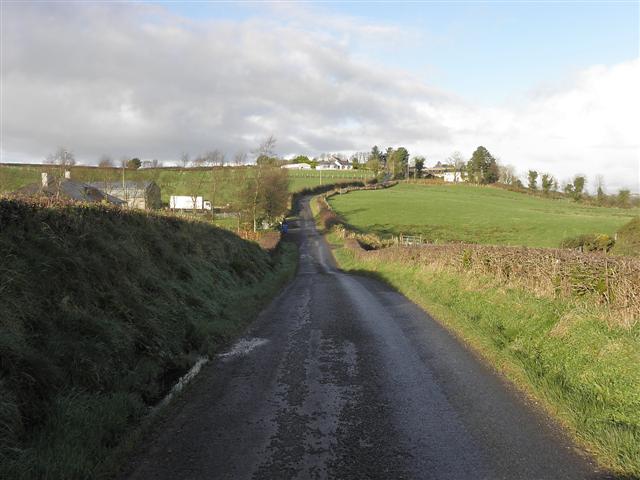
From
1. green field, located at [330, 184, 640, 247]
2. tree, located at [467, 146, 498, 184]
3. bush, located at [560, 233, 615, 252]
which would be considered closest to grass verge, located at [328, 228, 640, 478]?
bush, located at [560, 233, 615, 252]

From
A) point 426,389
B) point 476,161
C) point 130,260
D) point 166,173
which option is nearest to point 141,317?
point 130,260

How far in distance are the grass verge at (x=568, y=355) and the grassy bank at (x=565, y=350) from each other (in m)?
0.01

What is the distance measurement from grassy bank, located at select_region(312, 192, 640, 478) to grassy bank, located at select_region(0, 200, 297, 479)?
5627mm

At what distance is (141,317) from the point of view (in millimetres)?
9258

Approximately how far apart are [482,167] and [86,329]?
501ft

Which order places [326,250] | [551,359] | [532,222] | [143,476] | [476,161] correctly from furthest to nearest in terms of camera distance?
[476,161] → [532,222] → [326,250] → [551,359] → [143,476]

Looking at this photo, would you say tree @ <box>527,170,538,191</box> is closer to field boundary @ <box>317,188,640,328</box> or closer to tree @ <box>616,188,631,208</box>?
tree @ <box>616,188,631,208</box>

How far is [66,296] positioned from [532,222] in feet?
233

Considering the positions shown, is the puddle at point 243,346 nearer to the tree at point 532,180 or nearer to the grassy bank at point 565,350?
the grassy bank at point 565,350

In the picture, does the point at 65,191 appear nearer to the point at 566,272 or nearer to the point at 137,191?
the point at 137,191

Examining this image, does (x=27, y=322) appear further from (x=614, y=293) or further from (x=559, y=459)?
(x=614, y=293)

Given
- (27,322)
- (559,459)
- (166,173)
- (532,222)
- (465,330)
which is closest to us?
(559,459)

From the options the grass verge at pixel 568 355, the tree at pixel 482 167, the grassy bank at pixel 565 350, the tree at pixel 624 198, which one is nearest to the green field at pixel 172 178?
the tree at pixel 482 167

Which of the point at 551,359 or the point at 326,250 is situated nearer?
the point at 551,359
